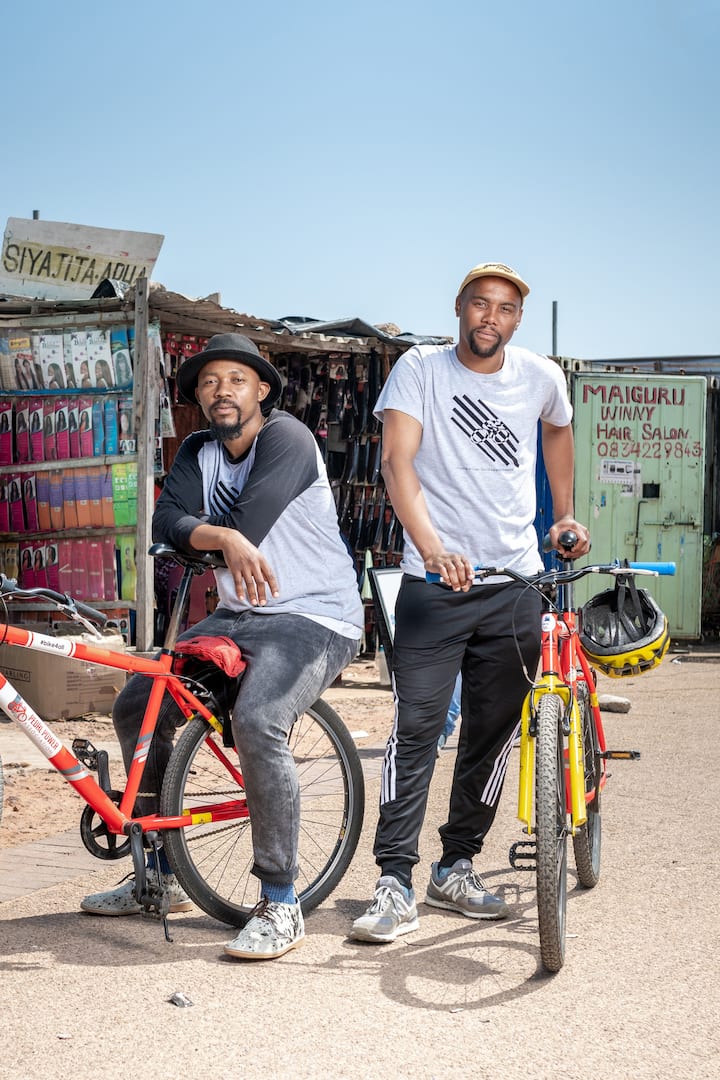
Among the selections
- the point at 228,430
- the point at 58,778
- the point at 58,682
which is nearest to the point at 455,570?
the point at 228,430

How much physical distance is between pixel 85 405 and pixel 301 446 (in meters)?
5.74

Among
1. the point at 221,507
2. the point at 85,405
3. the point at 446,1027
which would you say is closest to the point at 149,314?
the point at 85,405

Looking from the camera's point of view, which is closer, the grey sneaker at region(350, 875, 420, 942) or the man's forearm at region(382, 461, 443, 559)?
the grey sneaker at region(350, 875, 420, 942)

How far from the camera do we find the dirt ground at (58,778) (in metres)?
5.83

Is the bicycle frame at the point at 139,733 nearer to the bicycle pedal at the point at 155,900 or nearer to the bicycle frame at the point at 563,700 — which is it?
the bicycle pedal at the point at 155,900

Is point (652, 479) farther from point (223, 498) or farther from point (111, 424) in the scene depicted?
point (223, 498)

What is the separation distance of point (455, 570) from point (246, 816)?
1.07 meters

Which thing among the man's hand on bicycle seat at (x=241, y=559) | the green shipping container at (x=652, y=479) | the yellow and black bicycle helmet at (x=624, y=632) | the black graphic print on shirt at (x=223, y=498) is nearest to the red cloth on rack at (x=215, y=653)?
the man's hand on bicycle seat at (x=241, y=559)

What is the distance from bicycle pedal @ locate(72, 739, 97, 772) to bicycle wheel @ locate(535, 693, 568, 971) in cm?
138

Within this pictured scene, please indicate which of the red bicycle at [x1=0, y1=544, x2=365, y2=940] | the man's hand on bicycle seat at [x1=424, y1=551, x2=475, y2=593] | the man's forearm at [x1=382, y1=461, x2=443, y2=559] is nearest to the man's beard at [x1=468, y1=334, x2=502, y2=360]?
the man's forearm at [x1=382, y1=461, x2=443, y2=559]

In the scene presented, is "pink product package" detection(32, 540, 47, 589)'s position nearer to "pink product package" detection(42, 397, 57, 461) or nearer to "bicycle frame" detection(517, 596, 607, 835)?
"pink product package" detection(42, 397, 57, 461)

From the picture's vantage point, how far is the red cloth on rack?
159 inches

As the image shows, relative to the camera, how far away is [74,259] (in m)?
11.0

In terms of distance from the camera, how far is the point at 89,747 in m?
4.09
